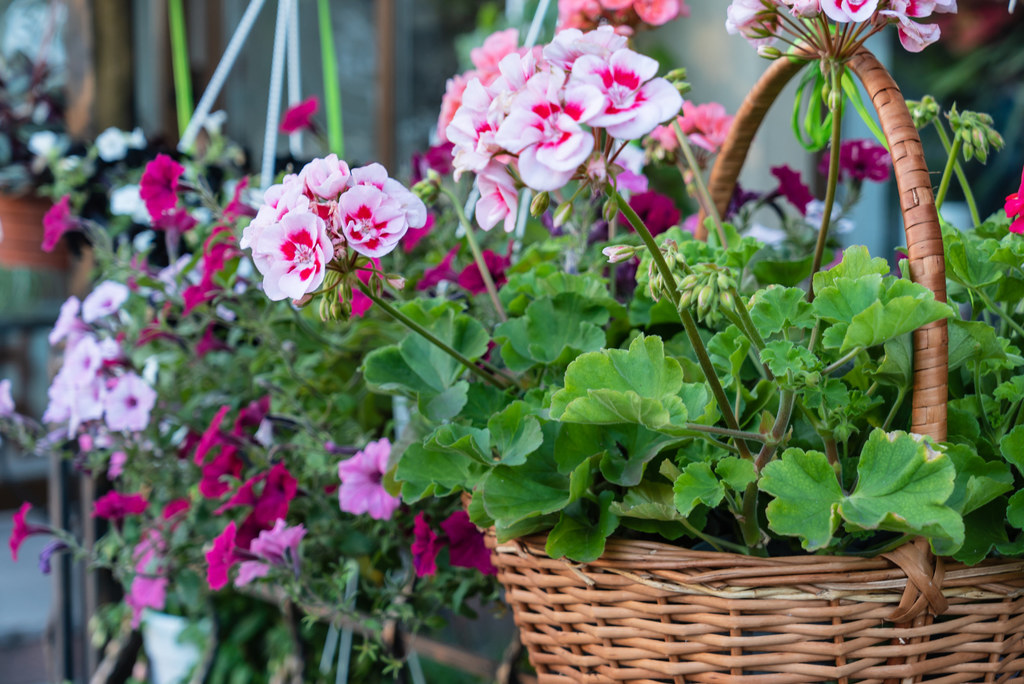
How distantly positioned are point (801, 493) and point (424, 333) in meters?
0.28

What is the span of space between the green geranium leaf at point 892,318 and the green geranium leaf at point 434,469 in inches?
11.3

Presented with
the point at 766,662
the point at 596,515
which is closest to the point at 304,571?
the point at 596,515

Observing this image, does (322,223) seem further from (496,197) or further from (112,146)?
(112,146)

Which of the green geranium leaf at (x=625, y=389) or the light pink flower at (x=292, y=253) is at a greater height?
the light pink flower at (x=292, y=253)

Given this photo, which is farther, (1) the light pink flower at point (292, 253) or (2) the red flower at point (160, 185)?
(2) the red flower at point (160, 185)

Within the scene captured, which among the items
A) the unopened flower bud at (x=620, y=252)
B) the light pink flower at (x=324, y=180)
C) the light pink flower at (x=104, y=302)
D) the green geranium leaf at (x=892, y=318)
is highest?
the light pink flower at (x=104, y=302)

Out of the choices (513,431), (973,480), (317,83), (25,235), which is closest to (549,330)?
(513,431)

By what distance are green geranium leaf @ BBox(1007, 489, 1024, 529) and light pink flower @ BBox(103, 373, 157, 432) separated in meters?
0.98

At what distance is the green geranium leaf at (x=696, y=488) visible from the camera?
535mm

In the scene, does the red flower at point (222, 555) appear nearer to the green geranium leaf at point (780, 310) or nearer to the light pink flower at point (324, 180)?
the light pink flower at point (324, 180)

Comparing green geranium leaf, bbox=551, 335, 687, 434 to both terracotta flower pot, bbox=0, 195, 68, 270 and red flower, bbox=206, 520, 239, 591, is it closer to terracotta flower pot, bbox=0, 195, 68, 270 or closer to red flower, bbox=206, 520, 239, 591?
red flower, bbox=206, 520, 239, 591

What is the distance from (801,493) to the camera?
0.52 metres

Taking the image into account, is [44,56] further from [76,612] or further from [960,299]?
[960,299]

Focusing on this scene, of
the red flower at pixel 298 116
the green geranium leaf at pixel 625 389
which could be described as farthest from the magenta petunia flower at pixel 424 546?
the red flower at pixel 298 116
